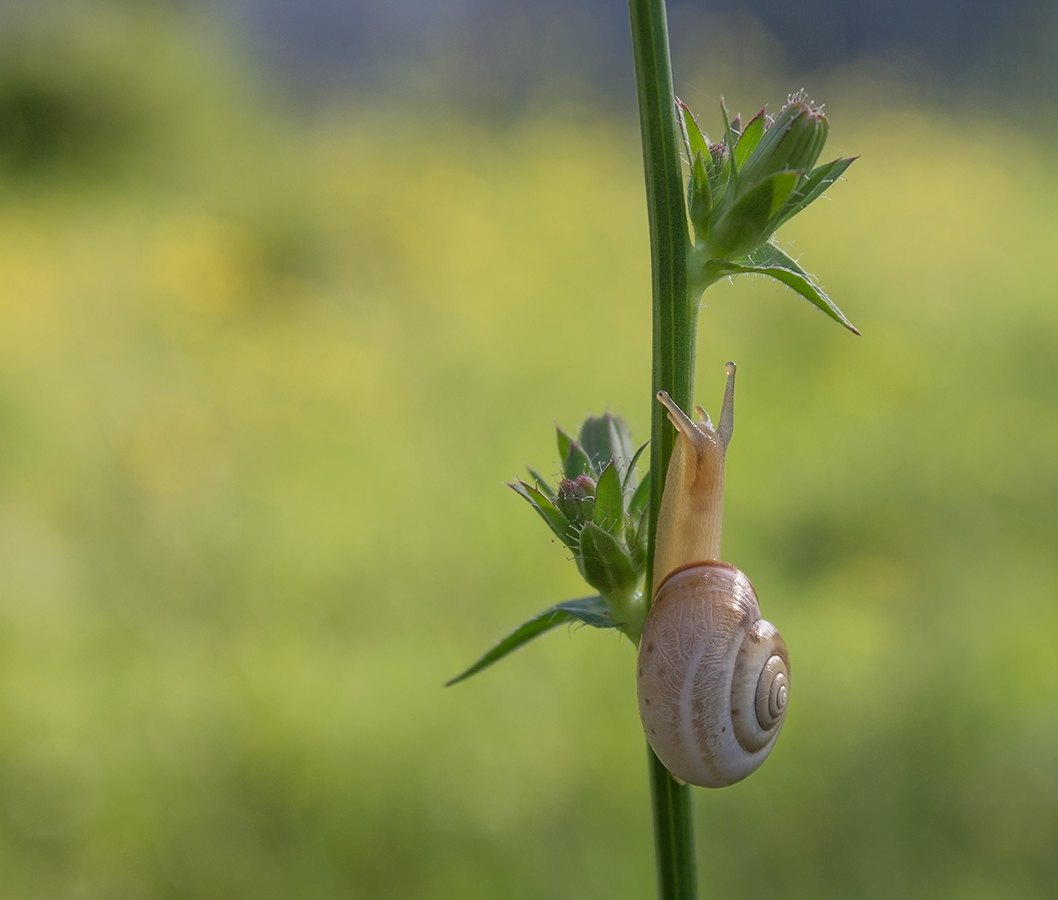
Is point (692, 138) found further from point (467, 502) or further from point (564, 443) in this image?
point (467, 502)

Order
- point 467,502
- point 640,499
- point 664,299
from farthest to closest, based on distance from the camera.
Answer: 1. point 467,502
2. point 640,499
3. point 664,299

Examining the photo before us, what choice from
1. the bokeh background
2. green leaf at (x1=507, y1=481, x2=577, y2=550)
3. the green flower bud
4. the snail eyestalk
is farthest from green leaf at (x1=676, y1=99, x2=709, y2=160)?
the bokeh background

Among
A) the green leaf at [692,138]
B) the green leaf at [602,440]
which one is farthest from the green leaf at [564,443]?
the green leaf at [692,138]

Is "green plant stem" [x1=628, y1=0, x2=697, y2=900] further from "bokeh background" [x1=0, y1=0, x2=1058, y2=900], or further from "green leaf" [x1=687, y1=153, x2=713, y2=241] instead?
"bokeh background" [x1=0, y1=0, x2=1058, y2=900]

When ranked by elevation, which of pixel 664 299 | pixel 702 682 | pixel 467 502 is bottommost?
pixel 467 502

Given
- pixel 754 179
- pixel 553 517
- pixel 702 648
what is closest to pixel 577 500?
pixel 553 517

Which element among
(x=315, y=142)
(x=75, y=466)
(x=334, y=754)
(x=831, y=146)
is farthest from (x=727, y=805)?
(x=315, y=142)

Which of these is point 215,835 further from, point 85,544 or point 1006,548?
point 1006,548

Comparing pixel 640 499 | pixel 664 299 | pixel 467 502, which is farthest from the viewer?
pixel 467 502
